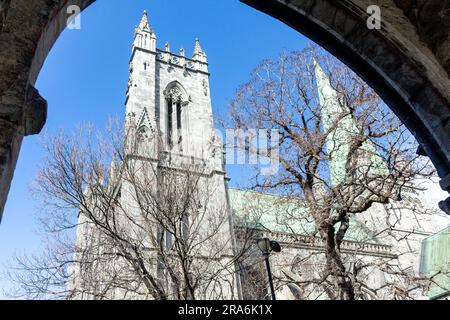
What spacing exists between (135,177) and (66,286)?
13.0 ft

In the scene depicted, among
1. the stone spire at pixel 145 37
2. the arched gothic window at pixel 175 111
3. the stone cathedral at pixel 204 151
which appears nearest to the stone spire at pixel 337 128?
the stone cathedral at pixel 204 151

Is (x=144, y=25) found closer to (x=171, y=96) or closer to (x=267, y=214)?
(x=171, y=96)

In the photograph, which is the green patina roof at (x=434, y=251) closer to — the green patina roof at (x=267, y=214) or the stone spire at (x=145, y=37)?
the green patina roof at (x=267, y=214)

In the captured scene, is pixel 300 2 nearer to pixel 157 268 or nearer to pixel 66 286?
pixel 157 268

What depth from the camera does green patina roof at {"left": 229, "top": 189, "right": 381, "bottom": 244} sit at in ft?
44.2

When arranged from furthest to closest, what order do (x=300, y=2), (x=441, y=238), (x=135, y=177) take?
(x=441, y=238)
(x=135, y=177)
(x=300, y=2)

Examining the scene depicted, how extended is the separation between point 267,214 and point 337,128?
9.22 m

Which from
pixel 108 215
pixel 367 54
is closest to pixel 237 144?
pixel 108 215

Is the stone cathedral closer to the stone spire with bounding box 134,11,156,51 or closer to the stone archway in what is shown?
the stone spire with bounding box 134,11,156,51

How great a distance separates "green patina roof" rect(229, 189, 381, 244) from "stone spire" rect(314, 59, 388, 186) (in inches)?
73.7

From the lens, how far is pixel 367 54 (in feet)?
10.3

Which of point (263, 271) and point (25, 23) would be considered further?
point (263, 271)

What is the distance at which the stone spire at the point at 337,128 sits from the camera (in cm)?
1041

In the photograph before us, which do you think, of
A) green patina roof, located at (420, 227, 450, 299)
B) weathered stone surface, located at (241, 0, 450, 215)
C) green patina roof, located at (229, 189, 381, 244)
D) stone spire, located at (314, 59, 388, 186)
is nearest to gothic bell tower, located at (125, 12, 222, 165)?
green patina roof, located at (229, 189, 381, 244)
